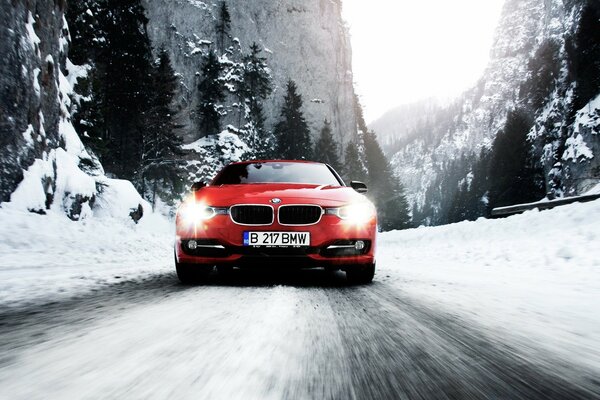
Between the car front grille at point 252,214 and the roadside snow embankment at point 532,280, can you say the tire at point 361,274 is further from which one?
the car front grille at point 252,214

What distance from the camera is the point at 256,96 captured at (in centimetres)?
5794

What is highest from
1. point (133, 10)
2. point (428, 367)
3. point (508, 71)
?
point (508, 71)

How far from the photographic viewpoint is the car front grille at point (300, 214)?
3.76m

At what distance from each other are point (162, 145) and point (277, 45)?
1469 inches

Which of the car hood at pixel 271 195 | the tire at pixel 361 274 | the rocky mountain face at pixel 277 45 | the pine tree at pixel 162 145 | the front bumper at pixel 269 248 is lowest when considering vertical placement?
the tire at pixel 361 274

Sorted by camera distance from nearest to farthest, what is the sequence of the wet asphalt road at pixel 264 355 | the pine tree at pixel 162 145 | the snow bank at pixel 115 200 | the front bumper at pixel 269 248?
the wet asphalt road at pixel 264 355 < the front bumper at pixel 269 248 < the snow bank at pixel 115 200 < the pine tree at pixel 162 145

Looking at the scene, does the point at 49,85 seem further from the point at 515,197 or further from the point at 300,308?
Result: the point at 515,197

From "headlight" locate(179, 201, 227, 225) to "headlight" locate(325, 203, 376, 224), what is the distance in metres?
0.98

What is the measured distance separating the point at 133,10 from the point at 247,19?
31521 mm

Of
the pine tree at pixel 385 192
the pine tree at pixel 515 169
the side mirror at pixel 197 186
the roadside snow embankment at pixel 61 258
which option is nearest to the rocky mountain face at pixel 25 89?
the roadside snow embankment at pixel 61 258

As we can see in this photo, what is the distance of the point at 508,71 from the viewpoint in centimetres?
14125

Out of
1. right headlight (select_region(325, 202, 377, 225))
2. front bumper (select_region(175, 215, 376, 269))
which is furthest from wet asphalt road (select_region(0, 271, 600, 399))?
right headlight (select_region(325, 202, 377, 225))

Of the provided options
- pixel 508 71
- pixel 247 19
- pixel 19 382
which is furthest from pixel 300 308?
pixel 508 71

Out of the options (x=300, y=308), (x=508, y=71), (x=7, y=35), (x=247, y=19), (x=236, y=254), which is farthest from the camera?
(x=508, y=71)
